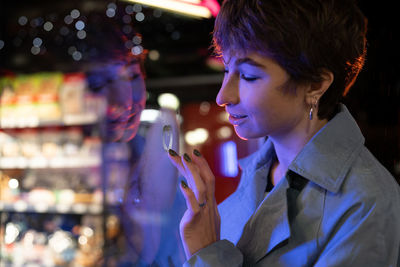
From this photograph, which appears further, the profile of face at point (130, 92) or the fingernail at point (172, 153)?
the profile of face at point (130, 92)

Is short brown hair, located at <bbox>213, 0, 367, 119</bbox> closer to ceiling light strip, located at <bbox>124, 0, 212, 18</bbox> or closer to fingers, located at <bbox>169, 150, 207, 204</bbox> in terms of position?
fingers, located at <bbox>169, 150, 207, 204</bbox>

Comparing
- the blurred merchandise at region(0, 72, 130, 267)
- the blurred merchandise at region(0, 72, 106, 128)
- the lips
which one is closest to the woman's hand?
the lips

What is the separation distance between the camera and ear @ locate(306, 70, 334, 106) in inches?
33.1

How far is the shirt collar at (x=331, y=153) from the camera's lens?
0.82m

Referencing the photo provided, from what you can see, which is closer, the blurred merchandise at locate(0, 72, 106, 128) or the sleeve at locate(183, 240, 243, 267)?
the sleeve at locate(183, 240, 243, 267)

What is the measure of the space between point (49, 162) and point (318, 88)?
245 centimetres

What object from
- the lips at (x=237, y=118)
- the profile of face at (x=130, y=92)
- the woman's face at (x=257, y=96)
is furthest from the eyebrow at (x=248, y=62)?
the profile of face at (x=130, y=92)

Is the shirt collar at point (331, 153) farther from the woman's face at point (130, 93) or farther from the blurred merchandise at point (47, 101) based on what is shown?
the blurred merchandise at point (47, 101)

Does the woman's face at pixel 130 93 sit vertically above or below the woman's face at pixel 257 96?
below

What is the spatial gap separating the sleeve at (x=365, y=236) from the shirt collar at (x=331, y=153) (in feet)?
0.22

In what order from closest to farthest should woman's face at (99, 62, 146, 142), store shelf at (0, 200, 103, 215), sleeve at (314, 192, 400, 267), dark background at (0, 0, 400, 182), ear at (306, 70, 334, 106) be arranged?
sleeve at (314, 192, 400, 267), ear at (306, 70, 334, 106), woman's face at (99, 62, 146, 142), dark background at (0, 0, 400, 182), store shelf at (0, 200, 103, 215)

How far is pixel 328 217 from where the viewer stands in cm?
79

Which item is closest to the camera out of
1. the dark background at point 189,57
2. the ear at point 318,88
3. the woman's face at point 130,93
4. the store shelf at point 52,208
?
the ear at point 318,88

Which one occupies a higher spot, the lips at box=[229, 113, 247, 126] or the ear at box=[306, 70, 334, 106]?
the ear at box=[306, 70, 334, 106]
